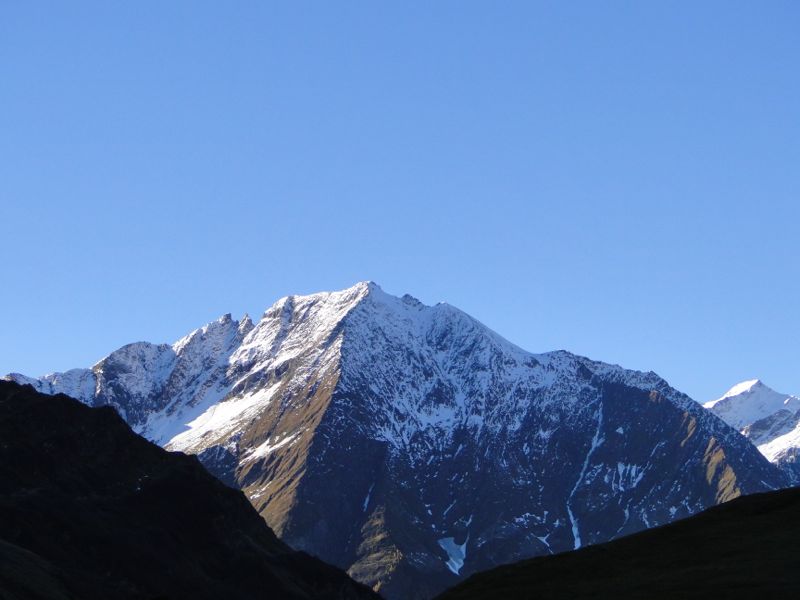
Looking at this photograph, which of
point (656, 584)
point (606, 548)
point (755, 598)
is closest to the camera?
point (755, 598)

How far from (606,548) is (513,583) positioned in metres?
13.4

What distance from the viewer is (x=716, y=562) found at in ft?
401

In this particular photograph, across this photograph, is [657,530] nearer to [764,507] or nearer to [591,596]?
[764,507]

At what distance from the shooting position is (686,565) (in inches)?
4921

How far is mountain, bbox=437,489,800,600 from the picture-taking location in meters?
111

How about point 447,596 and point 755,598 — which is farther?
point 447,596

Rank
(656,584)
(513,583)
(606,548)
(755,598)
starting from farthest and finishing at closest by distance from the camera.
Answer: (606,548) → (513,583) → (656,584) → (755,598)

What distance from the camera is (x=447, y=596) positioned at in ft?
434

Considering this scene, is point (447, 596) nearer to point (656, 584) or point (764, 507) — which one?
point (656, 584)

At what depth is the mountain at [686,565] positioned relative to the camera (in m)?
111

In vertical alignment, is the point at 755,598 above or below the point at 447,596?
below

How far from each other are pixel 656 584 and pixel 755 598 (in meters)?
15.7

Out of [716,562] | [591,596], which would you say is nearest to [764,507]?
[716,562]

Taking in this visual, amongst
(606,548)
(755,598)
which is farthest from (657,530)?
(755,598)
